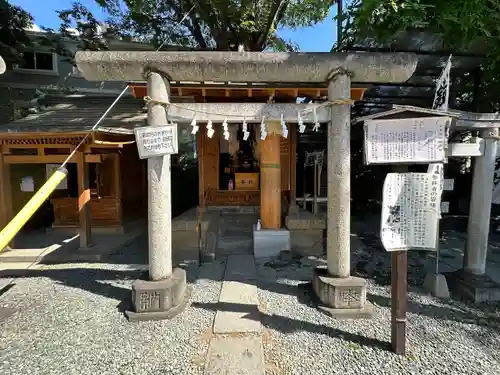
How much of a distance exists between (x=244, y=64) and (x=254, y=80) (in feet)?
0.92

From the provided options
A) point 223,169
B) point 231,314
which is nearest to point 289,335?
point 231,314

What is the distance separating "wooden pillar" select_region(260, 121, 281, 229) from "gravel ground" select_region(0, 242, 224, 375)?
2.16 m

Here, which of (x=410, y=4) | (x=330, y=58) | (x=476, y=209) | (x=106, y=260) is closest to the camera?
(x=330, y=58)

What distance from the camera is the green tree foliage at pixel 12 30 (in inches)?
456

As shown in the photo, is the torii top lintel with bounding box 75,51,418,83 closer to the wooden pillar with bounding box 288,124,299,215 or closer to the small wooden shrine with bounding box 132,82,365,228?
the small wooden shrine with bounding box 132,82,365,228

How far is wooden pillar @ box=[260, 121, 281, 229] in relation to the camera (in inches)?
268

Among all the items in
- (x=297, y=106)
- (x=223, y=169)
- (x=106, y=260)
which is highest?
(x=297, y=106)

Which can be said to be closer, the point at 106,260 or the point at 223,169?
the point at 106,260

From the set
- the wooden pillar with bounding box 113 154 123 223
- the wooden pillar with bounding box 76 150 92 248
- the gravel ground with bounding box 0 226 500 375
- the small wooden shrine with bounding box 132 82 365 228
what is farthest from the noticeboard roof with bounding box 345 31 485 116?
the wooden pillar with bounding box 113 154 123 223

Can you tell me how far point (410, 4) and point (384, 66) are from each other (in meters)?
1.28

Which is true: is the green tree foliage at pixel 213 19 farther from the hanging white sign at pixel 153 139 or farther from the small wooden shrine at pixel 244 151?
the hanging white sign at pixel 153 139

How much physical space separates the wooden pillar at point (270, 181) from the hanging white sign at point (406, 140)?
3090mm

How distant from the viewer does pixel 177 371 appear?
126 inches

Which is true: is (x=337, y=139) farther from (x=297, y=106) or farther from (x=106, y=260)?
(x=106, y=260)
